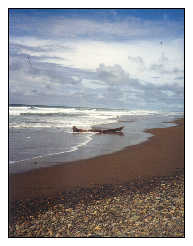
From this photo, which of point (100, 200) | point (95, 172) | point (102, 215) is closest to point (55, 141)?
point (95, 172)

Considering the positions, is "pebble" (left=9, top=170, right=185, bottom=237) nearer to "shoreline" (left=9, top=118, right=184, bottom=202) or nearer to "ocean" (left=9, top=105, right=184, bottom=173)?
"shoreline" (left=9, top=118, right=184, bottom=202)

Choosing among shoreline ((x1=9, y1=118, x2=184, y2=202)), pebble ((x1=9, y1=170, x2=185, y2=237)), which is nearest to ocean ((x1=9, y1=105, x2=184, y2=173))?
shoreline ((x1=9, y1=118, x2=184, y2=202))

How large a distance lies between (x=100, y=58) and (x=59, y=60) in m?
0.59

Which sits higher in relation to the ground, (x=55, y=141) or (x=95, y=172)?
(x=55, y=141)

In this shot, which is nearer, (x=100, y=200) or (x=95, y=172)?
(x=100, y=200)

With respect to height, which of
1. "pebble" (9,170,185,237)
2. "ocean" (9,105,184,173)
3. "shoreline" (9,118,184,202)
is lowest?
"pebble" (9,170,185,237)

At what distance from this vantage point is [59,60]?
2814 millimetres

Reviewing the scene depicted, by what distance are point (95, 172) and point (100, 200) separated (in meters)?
0.61

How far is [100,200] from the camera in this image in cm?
224

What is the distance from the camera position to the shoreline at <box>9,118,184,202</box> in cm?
246

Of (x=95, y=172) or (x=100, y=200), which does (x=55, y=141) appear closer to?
(x=95, y=172)

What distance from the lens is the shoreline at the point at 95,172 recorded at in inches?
96.7

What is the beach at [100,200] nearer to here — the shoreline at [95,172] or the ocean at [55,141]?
the shoreline at [95,172]

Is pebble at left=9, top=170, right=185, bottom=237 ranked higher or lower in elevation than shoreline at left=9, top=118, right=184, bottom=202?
lower
